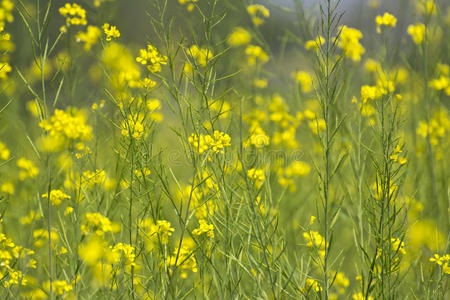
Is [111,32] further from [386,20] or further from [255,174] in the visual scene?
[386,20]

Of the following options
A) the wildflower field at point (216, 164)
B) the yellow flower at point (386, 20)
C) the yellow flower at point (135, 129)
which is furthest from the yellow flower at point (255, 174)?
the yellow flower at point (386, 20)

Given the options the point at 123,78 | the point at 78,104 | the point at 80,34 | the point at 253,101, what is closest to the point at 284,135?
the point at 253,101

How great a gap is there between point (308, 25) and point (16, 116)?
221 centimetres

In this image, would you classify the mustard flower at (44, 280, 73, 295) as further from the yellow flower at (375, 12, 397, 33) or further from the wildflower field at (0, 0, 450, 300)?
the yellow flower at (375, 12, 397, 33)

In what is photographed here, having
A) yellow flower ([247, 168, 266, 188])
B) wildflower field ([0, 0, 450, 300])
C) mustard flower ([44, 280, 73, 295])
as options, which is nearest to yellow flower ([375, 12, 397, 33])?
wildflower field ([0, 0, 450, 300])

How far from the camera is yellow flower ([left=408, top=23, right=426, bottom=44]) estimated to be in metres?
3.20

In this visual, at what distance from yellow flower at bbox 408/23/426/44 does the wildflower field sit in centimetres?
2

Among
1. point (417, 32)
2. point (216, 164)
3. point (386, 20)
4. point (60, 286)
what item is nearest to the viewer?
point (60, 286)

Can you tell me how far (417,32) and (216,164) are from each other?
1975mm

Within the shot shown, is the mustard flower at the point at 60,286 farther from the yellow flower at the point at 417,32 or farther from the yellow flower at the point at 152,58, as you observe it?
the yellow flower at the point at 417,32

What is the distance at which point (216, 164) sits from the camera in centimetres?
194

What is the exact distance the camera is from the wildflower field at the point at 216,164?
5.98 ft

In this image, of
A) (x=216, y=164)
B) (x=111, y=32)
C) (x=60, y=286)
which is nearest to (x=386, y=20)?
(x=216, y=164)

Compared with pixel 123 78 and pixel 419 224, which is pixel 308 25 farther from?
pixel 123 78
